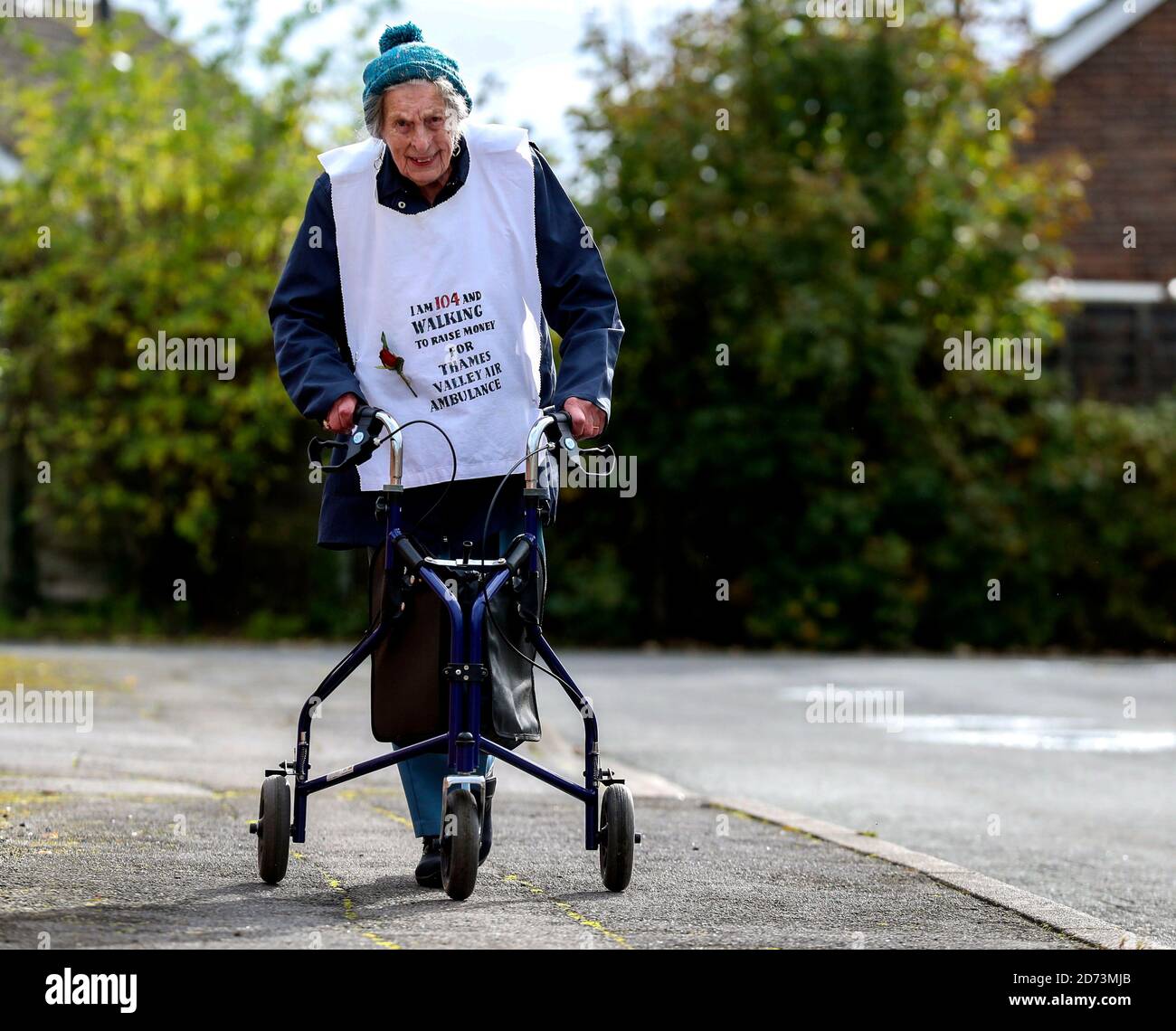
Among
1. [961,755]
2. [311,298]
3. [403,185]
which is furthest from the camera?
[961,755]

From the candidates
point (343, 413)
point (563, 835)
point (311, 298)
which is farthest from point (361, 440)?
Answer: point (563, 835)

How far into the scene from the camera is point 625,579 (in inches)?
698

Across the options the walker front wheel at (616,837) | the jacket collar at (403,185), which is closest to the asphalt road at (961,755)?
the walker front wheel at (616,837)

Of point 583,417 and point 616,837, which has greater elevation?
point 583,417

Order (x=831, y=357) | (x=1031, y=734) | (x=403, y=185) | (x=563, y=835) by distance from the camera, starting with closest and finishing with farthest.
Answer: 1. (x=403, y=185)
2. (x=563, y=835)
3. (x=1031, y=734)
4. (x=831, y=357)

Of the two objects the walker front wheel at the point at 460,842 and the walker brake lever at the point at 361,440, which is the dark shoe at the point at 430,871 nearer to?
the walker front wheel at the point at 460,842

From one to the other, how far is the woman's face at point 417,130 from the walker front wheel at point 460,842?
1.47 metres

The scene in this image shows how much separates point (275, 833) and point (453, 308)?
51.0 inches

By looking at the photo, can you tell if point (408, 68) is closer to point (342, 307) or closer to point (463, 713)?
point (342, 307)

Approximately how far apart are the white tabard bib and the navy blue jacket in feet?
0.17

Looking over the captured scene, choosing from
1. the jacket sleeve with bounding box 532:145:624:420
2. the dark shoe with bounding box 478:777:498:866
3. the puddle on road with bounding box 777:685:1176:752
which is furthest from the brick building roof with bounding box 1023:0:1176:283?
the dark shoe with bounding box 478:777:498:866

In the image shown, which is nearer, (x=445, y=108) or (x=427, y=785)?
(x=445, y=108)

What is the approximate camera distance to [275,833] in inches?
180

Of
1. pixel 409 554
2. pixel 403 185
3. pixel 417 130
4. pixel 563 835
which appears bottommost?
pixel 563 835
